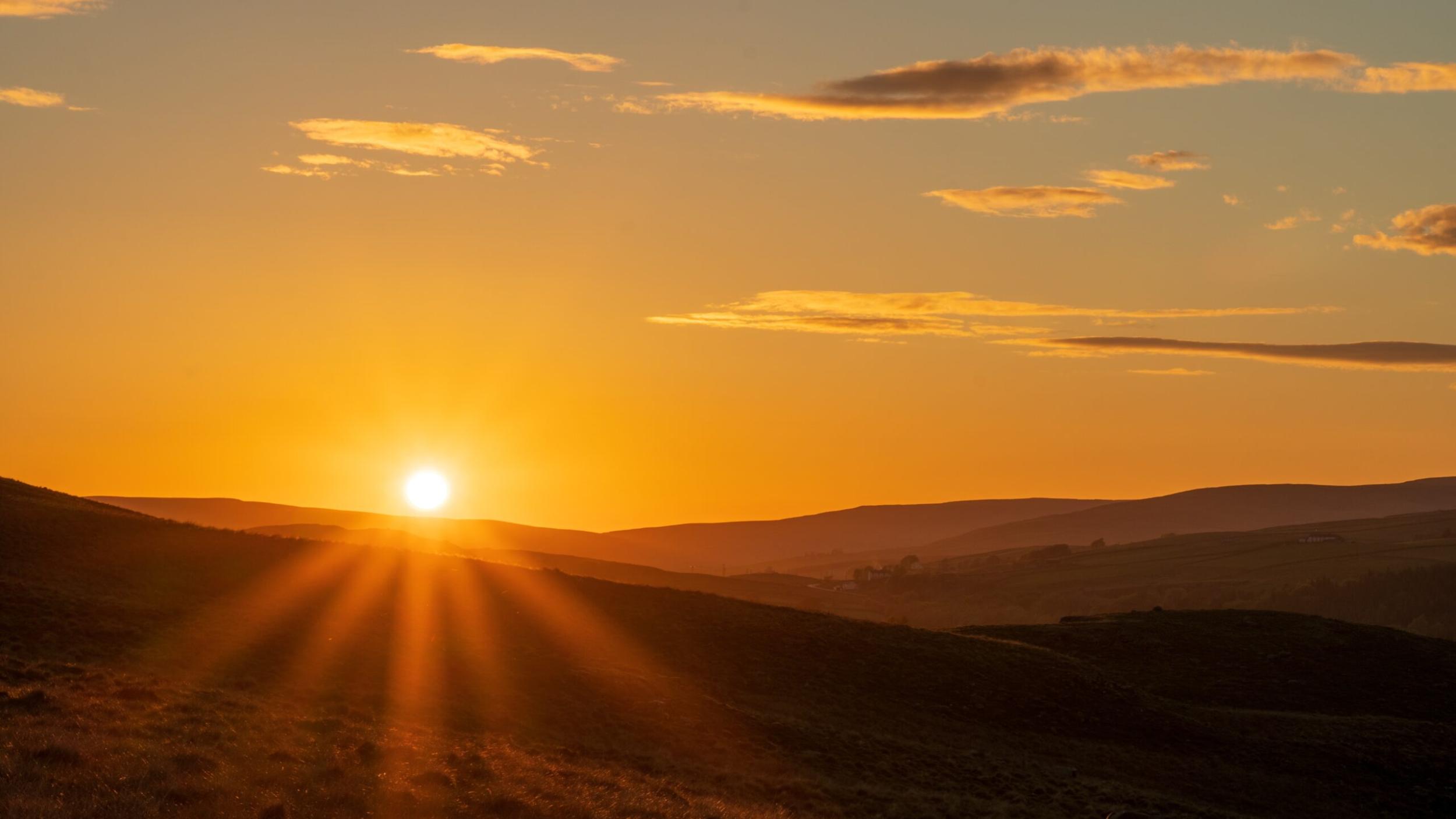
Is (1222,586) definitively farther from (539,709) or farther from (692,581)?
(539,709)

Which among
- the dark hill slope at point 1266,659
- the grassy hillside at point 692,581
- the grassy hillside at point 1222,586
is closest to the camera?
the dark hill slope at point 1266,659

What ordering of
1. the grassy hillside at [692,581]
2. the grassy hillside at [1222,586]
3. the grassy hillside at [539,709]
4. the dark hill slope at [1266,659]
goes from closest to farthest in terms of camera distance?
the grassy hillside at [539,709] → the dark hill slope at [1266,659] → the grassy hillside at [692,581] → the grassy hillside at [1222,586]

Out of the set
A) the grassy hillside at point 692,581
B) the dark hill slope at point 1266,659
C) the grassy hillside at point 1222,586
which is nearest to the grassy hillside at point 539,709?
the dark hill slope at point 1266,659

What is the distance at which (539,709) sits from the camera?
39062mm

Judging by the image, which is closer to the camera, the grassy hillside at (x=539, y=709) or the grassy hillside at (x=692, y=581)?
the grassy hillside at (x=539, y=709)

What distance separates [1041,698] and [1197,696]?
36.0 feet

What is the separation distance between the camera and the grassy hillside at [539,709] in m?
25.0

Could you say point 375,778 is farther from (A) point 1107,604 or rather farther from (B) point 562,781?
(A) point 1107,604

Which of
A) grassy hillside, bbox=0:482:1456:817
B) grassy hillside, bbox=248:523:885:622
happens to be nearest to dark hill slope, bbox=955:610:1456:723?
grassy hillside, bbox=0:482:1456:817

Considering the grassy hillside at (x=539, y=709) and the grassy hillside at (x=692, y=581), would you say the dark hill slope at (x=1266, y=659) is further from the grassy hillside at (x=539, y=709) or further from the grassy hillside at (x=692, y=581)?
the grassy hillside at (x=692, y=581)

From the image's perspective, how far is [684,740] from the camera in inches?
1491

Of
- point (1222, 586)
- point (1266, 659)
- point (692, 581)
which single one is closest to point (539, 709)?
point (1266, 659)

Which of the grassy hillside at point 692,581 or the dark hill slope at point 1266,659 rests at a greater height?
the grassy hillside at point 692,581

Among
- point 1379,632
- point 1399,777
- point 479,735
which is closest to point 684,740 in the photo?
point 479,735
